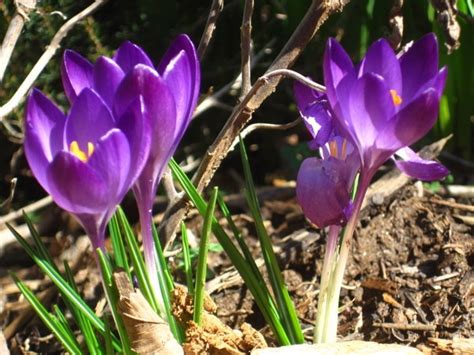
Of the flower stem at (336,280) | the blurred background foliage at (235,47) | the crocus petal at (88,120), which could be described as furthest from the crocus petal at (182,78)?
the blurred background foliage at (235,47)

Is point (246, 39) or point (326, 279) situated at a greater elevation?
point (246, 39)

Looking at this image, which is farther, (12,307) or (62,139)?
(12,307)

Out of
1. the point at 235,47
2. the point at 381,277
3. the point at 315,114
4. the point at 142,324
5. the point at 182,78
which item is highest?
the point at 182,78

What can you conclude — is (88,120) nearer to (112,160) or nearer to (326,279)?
(112,160)

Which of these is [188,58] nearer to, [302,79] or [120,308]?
[302,79]

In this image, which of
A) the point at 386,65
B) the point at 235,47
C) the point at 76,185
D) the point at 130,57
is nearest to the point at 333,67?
the point at 386,65

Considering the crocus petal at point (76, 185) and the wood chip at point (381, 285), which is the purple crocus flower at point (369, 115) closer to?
the crocus petal at point (76, 185)

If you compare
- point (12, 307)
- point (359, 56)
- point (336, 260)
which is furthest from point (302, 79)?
point (359, 56)
